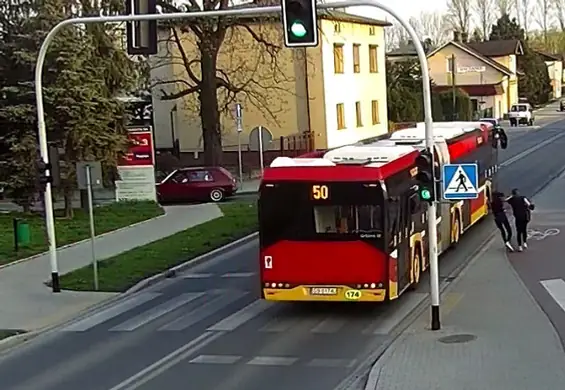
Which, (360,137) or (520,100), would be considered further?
(520,100)

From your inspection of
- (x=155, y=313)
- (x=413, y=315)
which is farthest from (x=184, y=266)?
(x=413, y=315)

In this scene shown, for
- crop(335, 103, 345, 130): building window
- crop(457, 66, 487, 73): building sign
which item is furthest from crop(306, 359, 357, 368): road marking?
crop(457, 66, 487, 73): building sign

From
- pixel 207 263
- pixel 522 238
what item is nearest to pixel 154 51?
pixel 207 263

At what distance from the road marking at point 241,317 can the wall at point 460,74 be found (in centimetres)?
8768

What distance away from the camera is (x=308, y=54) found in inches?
2203

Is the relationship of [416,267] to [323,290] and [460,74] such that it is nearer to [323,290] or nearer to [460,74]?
[323,290]

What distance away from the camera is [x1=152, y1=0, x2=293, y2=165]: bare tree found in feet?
140

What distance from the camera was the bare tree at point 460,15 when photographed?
144 m

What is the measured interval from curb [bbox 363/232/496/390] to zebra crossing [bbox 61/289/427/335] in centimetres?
41

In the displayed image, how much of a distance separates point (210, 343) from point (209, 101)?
28.3 metres

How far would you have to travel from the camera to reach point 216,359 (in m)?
15.1

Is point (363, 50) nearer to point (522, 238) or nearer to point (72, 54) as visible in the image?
point (72, 54)

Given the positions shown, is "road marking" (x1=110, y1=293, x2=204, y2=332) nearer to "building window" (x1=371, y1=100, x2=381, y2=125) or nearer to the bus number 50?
the bus number 50

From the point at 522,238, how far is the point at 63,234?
1342cm
